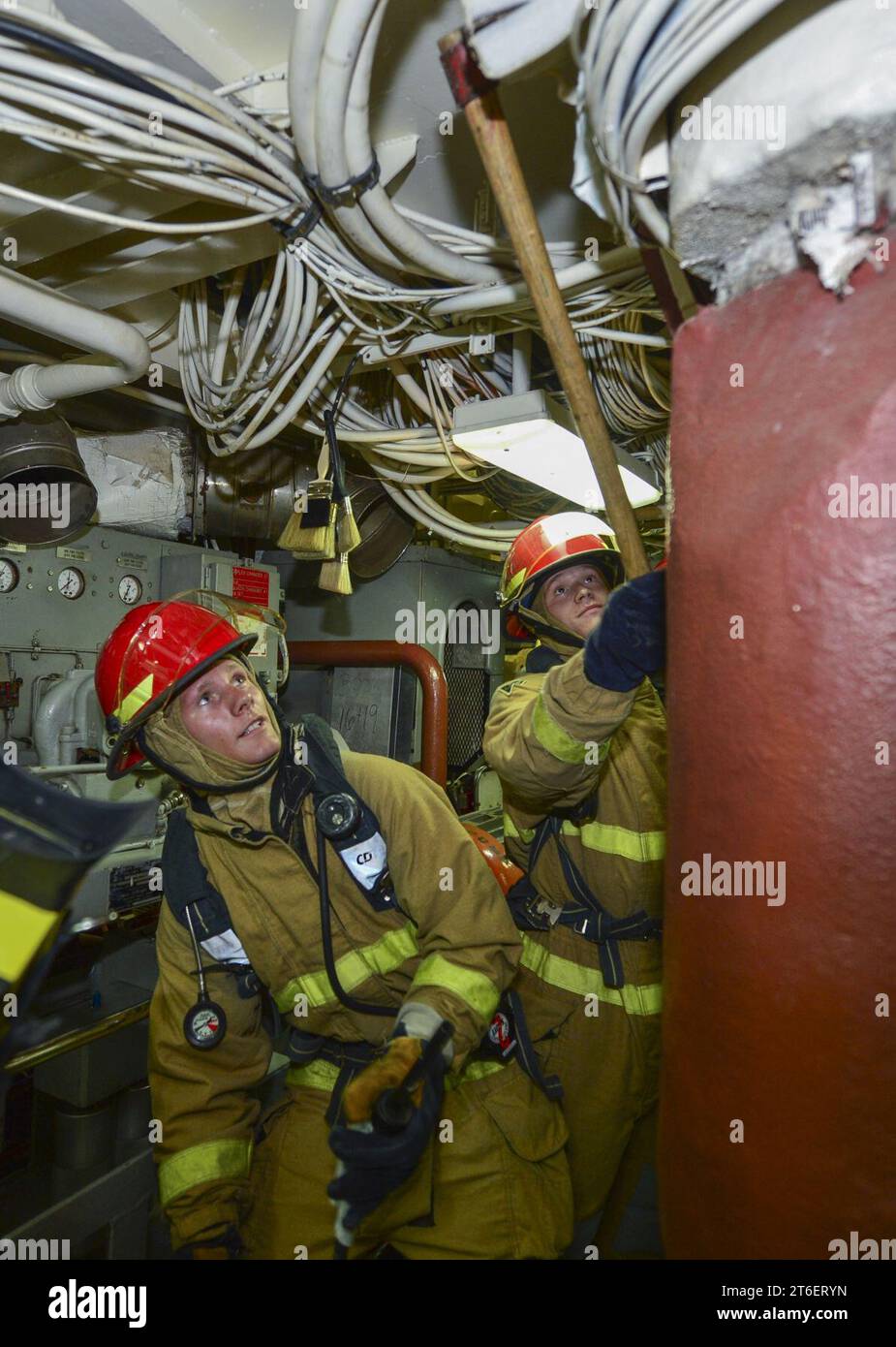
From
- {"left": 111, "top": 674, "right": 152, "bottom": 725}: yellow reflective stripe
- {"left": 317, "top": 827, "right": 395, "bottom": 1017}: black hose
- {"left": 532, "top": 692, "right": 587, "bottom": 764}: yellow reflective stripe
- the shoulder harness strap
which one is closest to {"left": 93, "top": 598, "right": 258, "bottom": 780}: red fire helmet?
{"left": 111, "top": 674, "right": 152, "bottom": 725}: yellow reflective stripe

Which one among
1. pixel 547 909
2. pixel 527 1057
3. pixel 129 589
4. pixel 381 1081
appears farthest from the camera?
pixel 129 589

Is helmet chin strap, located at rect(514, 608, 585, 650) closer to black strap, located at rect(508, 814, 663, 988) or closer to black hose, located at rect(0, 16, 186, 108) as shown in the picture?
black strap, located at rect(508, 814, 663, 988)

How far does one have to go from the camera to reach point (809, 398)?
2.58 feet

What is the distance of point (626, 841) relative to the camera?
227 cm

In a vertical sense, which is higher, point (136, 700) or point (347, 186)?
point (347, 186)

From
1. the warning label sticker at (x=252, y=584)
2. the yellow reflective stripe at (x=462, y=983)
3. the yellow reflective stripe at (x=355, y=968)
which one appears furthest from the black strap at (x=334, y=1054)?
the warning label sticker at (x=252, y=584)

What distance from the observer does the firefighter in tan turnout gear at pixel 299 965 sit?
6.21ft

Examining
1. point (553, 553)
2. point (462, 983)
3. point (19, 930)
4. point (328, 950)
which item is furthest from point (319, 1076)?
point (553, 553)

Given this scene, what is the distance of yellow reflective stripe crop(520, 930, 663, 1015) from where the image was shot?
2.30 metres

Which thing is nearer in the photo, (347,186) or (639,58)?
(639,58)

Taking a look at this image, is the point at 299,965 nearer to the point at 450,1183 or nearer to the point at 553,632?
the point at 450,1183

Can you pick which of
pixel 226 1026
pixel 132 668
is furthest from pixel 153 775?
pixel 226 1026

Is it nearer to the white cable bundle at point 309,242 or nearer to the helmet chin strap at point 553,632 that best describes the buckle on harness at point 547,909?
the helmet chin strap at point 553,632

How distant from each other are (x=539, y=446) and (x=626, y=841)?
1.29 m
